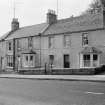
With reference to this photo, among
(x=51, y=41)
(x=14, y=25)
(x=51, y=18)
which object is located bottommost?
(x=51, y=41)

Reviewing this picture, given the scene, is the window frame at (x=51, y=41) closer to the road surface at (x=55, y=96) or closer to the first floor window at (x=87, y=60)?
the first floor window at (x=87, y=60)

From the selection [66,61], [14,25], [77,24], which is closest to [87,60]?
[66,61]

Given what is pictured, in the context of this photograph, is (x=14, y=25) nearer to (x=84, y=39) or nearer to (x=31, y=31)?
(x=31, y=31)

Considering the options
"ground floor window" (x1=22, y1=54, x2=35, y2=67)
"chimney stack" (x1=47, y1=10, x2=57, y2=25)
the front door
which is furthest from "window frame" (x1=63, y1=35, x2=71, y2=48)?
"chimney stack" (x1=47, y1=10, x2=57, y2=25)

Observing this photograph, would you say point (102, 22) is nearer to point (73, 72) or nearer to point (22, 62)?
point (73, 72)

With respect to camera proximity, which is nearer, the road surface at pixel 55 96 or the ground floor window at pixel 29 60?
the road surface at pixel 55 96

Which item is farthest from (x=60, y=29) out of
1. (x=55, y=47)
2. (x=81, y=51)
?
(x=81, y=51)

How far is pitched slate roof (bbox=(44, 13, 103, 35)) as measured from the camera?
3208 cm

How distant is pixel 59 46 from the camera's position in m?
35.0

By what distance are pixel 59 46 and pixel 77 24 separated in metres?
4.10

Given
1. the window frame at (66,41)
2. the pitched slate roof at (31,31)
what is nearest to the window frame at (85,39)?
the window frame at (66,41)

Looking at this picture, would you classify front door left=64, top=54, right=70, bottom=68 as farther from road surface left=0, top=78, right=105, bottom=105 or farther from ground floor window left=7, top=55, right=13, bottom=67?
road surface left=0, top=78, right=105, bottom=105

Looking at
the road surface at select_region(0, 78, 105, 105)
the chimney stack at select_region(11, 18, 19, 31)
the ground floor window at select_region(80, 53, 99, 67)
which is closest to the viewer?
the road surface at select_region(0, 78, 105, 105)

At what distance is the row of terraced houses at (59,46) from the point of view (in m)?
30.6
